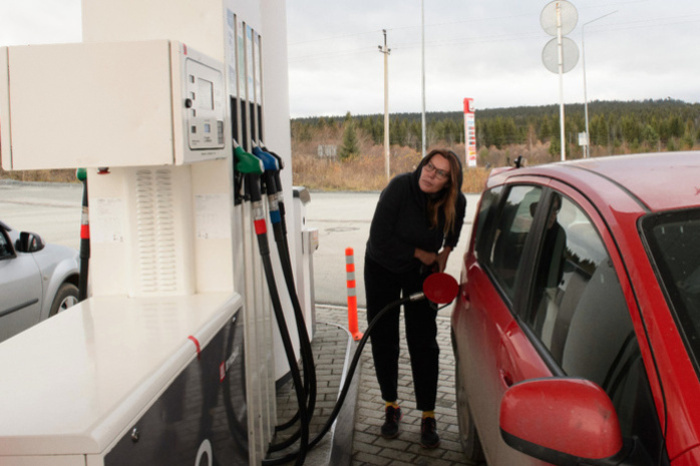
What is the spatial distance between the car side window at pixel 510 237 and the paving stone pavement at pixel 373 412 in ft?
A: 4.39

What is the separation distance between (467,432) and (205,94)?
2.33m

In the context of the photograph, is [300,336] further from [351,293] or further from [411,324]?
[351,293]

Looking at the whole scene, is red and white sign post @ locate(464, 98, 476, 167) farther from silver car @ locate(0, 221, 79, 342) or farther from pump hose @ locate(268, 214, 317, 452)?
pump hose @ locate(268, 214, 317, 452)

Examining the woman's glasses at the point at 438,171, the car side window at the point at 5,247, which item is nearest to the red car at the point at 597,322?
the woman's glasses at the point at 438,171

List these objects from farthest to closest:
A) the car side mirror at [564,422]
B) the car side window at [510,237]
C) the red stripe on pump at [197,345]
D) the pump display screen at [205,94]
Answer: the car side window at [510,237]
the pump display screen at [205,94]
the red stripe on pump at [197,345]
the car side mirror at [564,422]

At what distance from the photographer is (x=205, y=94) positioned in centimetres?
292

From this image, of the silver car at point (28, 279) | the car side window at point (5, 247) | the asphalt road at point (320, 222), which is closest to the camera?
the silver car at point (28, 279)

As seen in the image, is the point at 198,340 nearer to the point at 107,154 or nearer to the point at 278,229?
the point at 107,154

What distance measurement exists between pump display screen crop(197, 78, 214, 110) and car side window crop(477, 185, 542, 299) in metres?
1.44

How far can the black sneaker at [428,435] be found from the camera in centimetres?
432

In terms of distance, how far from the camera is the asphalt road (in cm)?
1074

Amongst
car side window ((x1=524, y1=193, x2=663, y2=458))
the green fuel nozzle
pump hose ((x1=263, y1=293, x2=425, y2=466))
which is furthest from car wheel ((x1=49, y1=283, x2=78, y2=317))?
car side window ((x1=524, y1=193, x2=663, y2=458))

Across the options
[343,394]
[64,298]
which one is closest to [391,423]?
[343,394]

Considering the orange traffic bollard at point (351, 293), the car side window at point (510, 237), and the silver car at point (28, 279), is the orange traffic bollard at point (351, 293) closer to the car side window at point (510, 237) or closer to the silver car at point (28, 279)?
the silver car at point (28, 279)
